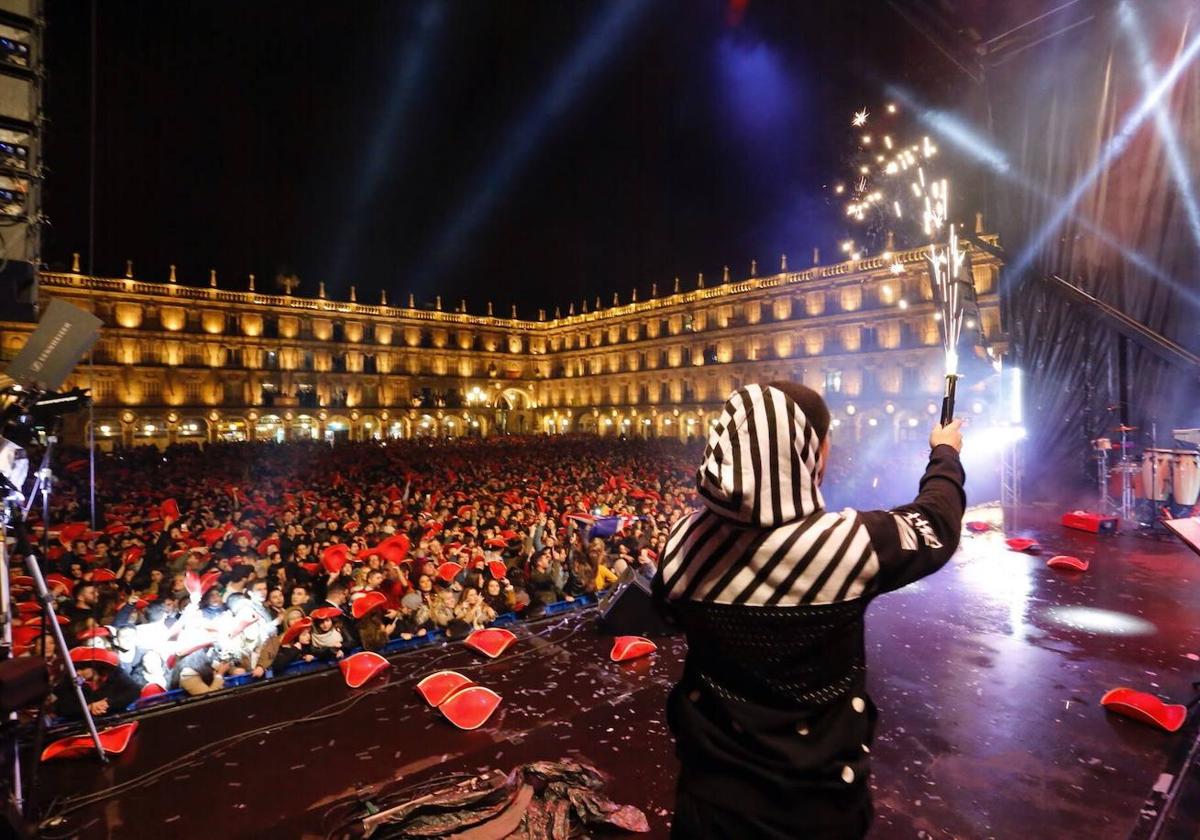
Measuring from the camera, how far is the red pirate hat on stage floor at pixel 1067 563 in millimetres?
6445

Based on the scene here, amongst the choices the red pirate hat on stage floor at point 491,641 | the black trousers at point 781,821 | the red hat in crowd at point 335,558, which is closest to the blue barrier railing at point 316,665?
the red pirate hat on stage floor at point 491,641

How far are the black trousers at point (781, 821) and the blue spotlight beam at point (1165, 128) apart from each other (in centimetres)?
1109

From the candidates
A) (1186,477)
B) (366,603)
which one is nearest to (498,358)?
(366,603)

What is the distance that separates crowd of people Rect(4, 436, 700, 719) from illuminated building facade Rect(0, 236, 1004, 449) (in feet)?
93.3

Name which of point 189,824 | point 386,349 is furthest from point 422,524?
Answer: point 386,349

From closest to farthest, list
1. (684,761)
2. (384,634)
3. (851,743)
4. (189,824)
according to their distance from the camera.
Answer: (851,743) → (684,761) → (189,824) → (384,634)

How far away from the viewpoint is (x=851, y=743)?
152 centimetres

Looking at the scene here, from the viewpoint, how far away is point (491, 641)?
16.9 feet

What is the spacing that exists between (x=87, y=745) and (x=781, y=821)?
14.3 ft

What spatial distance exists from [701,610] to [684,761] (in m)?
0.50

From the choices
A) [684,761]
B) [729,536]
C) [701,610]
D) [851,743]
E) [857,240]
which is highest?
[857,240]

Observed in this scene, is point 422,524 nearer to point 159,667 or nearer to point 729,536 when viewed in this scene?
point 159,667

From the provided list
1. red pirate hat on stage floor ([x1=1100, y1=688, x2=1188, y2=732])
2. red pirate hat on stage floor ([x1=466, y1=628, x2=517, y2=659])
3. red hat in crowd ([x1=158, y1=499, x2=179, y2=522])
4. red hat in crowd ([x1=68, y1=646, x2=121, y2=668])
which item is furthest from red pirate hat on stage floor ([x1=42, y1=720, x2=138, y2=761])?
→ red hat in crowd ([x1=158, y1=499, x2=179, y2=522])

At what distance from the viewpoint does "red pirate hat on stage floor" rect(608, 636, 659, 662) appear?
15.6 feet
